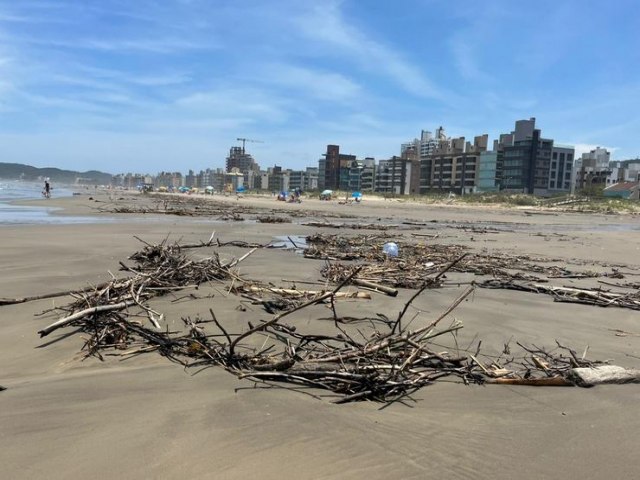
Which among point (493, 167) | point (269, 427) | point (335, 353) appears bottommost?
point (269, 427)

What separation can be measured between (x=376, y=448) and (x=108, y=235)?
45.2 feet

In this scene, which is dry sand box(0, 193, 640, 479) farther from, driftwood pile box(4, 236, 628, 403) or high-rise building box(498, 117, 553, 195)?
high-rise building box(498, 117, 553, 195)

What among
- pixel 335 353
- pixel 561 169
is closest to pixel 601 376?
pixel 335 353

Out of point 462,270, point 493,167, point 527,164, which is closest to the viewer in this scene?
point 462,270

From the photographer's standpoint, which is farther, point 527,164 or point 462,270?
point 527,164

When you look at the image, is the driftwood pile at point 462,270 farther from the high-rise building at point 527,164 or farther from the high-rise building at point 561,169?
the high-rise building at point 561,169

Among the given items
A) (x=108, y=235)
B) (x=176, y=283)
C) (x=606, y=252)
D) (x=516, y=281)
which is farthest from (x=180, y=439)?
(x=606, y=252)

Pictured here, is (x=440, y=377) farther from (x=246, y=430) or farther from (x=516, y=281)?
(x=516, y=281)

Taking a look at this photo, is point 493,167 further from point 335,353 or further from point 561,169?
point 335,353

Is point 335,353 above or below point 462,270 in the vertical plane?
above

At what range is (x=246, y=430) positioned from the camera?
2877 mm

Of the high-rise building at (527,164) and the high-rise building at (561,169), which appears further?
the high-rise building at (561,169)

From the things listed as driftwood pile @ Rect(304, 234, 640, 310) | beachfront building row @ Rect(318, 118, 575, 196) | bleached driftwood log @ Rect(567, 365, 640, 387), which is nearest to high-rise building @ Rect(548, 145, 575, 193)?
beachfront building row @ Rect(318, 118, 575, 196)

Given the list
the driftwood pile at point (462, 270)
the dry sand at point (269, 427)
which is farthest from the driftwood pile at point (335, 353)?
the driftwood pile at point (462, 270)
